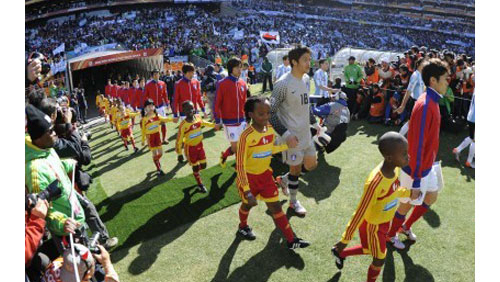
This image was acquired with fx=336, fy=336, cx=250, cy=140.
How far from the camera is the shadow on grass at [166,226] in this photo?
4.29 metres

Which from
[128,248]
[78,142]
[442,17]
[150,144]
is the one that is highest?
[442,17]

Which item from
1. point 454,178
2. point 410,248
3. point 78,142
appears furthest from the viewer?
point 454,178

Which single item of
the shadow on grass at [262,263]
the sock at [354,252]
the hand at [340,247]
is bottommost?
the shadow on grass at [262,263]

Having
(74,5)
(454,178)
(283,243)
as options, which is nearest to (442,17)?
(74,5)

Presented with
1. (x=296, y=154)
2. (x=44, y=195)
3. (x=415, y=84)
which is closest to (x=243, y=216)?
(x=296, y=154)

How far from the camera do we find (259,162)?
3.97 meters

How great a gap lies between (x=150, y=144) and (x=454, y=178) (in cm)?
595

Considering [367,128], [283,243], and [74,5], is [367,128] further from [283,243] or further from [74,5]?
[74,5]

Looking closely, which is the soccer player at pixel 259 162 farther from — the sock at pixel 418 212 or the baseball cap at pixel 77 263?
the baseball cap at pixel 77 263

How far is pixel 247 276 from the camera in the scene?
375 cm

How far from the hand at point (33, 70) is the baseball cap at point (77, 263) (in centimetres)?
159

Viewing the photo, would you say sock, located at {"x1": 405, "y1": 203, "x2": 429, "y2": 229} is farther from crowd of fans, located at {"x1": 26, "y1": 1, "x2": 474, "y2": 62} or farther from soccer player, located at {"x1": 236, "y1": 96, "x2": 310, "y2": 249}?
crowd of fans, located at {"x1": 26, "y1": 1, "x2": 474, "y2": 62}

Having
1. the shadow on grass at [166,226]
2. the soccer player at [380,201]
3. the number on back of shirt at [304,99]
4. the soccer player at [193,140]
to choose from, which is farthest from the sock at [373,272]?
the soccer player at [193,140]

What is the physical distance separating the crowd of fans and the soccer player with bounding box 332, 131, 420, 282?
23372mm
